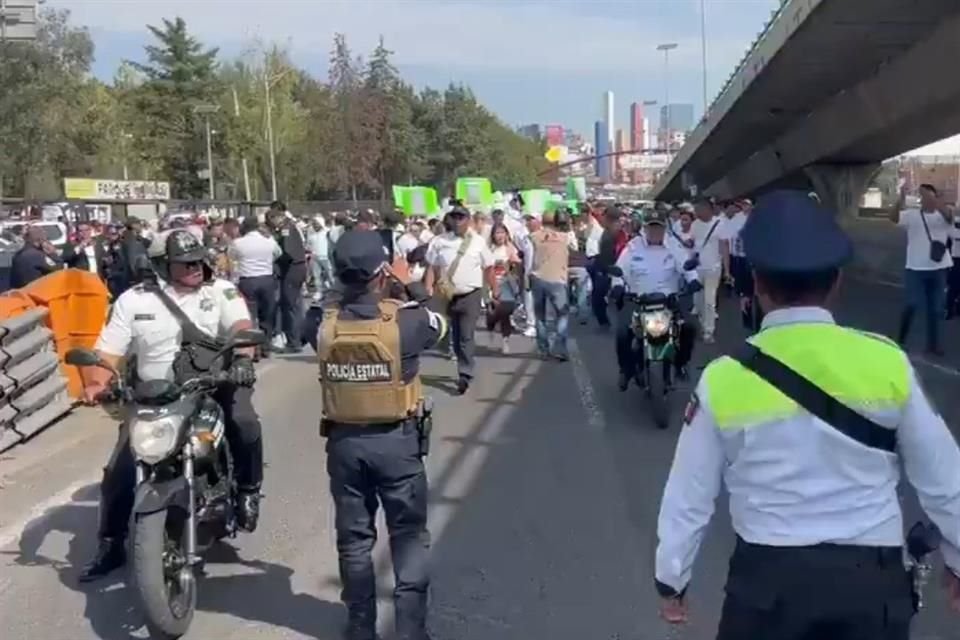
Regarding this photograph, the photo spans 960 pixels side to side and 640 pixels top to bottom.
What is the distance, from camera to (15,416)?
1023 centimetres

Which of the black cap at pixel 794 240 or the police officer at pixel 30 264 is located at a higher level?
the black cap at pixel 794 240

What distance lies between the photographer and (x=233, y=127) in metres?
83.9

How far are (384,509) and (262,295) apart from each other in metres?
10.5

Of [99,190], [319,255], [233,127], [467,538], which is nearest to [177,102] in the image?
[233,127]

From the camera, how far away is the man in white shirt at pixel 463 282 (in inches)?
509

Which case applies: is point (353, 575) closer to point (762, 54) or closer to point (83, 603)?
point (83, 603)

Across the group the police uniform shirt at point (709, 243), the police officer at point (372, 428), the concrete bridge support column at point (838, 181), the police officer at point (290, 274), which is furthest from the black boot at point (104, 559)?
the concrete bridge support column at point (838, 181)

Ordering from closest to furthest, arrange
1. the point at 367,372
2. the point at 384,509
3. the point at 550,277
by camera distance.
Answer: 1. the point at 367,372
2. the point at 384,509
3. the point at 550,277

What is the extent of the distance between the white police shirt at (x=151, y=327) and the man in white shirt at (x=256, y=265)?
8.86 metres

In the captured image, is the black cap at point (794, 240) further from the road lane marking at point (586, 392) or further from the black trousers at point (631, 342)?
the black trousers at point (631, 342)

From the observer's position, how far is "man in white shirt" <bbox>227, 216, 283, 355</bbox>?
50.4 ft

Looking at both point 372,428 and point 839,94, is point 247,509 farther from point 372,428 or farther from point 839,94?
point 839,94

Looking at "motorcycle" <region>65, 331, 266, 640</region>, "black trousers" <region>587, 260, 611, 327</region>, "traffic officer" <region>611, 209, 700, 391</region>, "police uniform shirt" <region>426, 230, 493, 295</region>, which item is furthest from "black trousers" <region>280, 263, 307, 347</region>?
"motorcycle" <region>65, 331, 266, 640</region>

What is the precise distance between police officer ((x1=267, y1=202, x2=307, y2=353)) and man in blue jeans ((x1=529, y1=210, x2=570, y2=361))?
315 centimetres
